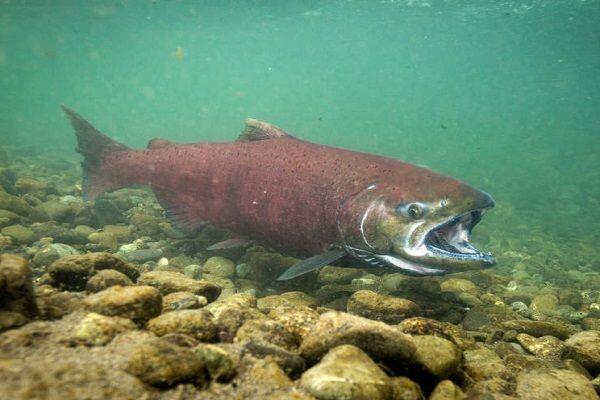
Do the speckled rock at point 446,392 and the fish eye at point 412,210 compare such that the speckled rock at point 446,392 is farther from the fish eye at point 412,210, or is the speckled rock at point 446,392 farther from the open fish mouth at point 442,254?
the fish eye at point 412,210

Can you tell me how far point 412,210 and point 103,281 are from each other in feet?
8.64

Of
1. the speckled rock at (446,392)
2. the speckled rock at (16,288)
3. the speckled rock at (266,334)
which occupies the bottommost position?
the speckled rock at (446,392)

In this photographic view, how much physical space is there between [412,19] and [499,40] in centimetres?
1607

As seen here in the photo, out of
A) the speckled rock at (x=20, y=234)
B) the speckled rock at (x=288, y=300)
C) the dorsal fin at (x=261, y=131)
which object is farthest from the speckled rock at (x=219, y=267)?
the speckled rock at (x=20, y=234)

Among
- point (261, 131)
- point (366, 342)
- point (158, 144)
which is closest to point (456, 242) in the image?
point (366, 342)

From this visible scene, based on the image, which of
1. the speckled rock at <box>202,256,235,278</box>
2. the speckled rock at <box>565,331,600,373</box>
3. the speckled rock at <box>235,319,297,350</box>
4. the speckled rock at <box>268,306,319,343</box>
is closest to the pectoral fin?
the speckled rock at <box>268,306,319,343</box>

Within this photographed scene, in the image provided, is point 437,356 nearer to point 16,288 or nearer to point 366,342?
point 366,342

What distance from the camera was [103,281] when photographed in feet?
7.85

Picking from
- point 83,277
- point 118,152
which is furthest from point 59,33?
point 83,277

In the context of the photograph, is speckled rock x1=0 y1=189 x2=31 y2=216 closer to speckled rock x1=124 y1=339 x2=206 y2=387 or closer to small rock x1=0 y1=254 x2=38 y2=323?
small rock x1=0 y1=254 x2=38 y2=323

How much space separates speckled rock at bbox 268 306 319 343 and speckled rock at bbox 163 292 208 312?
19.5 inches

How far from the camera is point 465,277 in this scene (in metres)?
5.48

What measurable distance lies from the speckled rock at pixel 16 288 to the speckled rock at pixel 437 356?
76.5 inches

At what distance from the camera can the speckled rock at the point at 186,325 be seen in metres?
1.94
